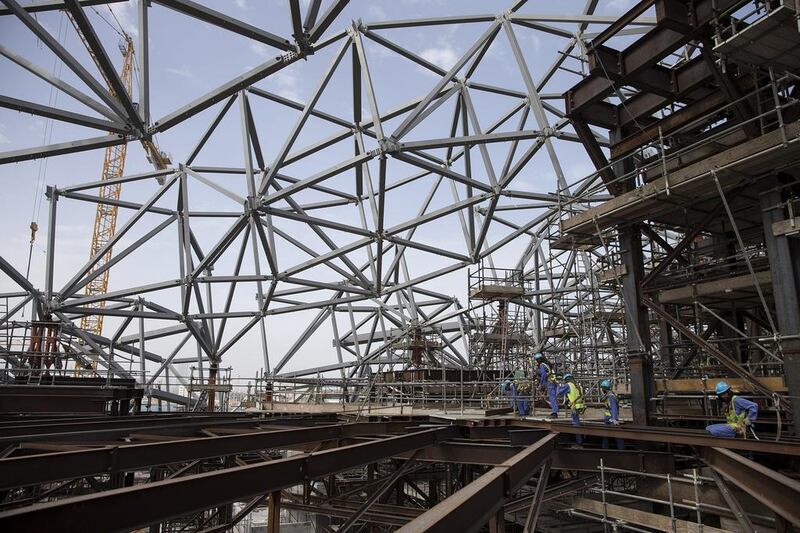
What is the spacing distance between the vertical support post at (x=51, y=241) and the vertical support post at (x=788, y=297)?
2801 cm

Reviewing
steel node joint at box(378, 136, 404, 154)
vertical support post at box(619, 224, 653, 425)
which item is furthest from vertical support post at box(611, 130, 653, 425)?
steel node joint at box(378, 136, 404, 154)

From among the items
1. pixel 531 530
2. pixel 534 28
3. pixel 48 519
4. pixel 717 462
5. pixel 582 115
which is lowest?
pixel 531 530

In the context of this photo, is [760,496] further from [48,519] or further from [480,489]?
[48,519]

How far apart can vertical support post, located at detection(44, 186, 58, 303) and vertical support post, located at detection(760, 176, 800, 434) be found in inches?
1103

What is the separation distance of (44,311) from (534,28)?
81.7 feet

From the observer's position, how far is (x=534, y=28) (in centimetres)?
2231

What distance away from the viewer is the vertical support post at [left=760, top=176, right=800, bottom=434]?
10570 mm

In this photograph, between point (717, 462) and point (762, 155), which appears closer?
point (717, 462)

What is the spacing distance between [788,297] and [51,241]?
28694mm

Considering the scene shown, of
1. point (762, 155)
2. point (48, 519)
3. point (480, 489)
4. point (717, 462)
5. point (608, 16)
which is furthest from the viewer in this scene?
point (608, 16)

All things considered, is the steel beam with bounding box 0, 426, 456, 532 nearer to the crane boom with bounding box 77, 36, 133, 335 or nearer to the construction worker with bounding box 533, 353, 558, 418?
the construction worker with bounding box 533, 353, 558, 418

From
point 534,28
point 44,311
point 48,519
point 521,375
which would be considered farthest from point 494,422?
point 44,311

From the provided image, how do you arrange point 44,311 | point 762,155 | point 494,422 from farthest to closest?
point 44,311 → point 494,422 → point 762,155

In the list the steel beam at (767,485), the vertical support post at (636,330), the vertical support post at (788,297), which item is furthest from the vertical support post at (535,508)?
the vertical support post at (636,330)
